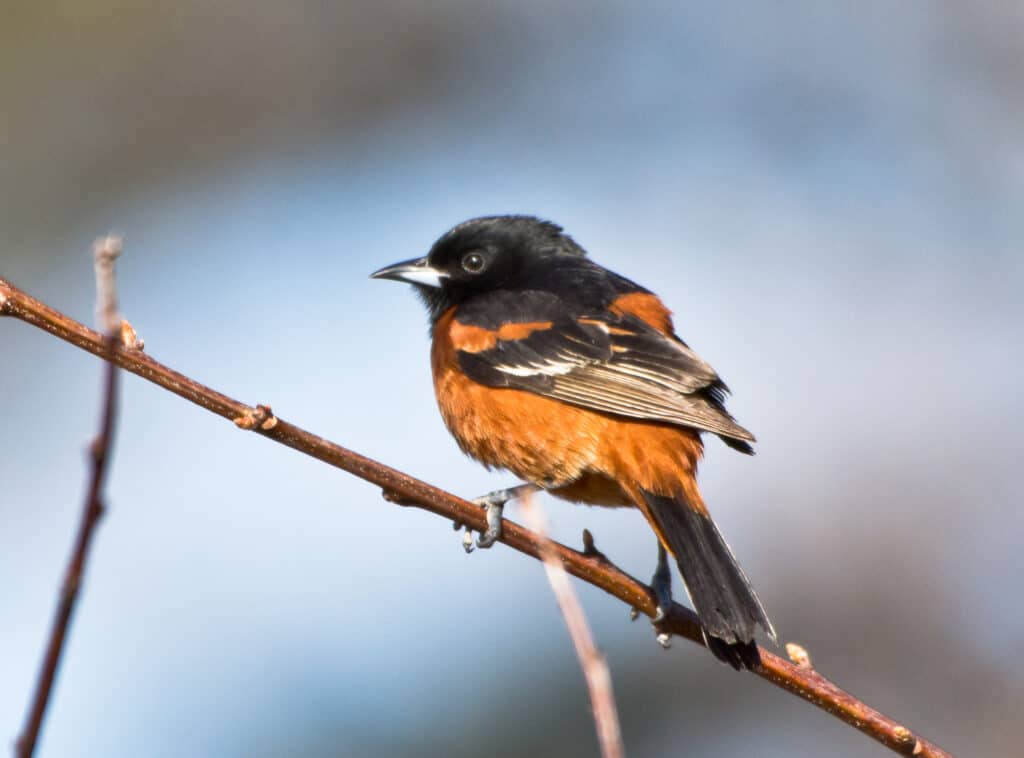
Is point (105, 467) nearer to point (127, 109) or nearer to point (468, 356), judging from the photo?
point (468, 356)

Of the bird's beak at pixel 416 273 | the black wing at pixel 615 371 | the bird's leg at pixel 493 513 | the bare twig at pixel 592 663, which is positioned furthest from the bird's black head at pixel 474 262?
the bare twig at pixel 592 663

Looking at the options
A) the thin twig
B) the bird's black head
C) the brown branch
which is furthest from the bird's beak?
the thin twig

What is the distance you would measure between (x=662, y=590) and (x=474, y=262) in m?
1.98

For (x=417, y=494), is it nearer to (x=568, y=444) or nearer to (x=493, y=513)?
(x=493, y=513)

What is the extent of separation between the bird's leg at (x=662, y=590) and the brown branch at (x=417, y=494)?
0.47 feet

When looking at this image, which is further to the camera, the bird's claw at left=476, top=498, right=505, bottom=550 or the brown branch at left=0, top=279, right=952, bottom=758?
the bird's claw at left=476, top=498, right=505, bottom=550

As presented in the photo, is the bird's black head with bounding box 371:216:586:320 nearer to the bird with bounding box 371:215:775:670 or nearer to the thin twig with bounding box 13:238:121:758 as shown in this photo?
the bird with bounding box 371:215:775:670

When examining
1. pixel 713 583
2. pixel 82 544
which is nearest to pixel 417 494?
pixel 713 583

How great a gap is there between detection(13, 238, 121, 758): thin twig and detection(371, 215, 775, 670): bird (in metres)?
2.37

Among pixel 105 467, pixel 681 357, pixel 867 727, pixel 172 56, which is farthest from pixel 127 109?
pixel 105 467

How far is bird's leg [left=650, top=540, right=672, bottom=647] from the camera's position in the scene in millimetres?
3787

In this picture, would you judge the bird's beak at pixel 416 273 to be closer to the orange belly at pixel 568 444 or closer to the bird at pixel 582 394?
the bird at pixel 582 394

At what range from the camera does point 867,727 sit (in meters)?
2.94

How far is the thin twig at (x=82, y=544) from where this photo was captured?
114cm
